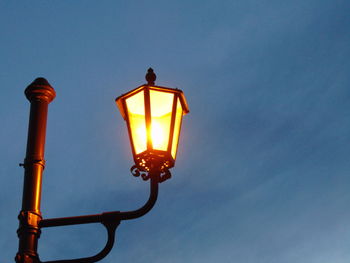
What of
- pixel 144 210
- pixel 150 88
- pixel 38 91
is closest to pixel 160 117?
pixel 150 88

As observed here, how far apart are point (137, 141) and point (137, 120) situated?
20cm

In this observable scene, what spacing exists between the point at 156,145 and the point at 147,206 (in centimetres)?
56

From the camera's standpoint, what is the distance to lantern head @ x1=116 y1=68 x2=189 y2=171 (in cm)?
601

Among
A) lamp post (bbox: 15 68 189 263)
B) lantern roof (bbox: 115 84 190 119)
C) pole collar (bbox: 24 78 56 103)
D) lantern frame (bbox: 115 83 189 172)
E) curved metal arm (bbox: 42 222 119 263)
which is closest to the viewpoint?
curved metal arm (bbox: 42 222 119 263)

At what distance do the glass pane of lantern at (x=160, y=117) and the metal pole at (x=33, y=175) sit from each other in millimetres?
1025

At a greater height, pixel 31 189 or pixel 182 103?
pixel 182 103

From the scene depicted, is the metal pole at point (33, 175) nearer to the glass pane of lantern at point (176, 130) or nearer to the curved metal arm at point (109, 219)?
the curved metal arm at point (109, 219)

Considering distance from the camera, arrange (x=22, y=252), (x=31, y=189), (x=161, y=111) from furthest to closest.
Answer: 1. (x=161, y=111)
2. (x=31, y=189)
3. (x=22, y=252)

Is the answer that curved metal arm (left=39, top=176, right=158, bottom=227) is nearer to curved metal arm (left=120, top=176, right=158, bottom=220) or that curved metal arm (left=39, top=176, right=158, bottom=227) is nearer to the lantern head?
curved metal arm (left=120, top=176, right=158, bottom=220)

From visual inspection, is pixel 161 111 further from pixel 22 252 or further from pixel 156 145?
pixel 22 252

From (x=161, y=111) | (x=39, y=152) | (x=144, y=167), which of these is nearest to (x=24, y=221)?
(x=39, y=152)

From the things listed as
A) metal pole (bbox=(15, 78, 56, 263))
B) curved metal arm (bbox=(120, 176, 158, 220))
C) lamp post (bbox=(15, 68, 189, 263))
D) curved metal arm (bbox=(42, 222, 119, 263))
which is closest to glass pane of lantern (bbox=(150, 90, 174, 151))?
lamp post (bbox=(15, 68, 189, 263))

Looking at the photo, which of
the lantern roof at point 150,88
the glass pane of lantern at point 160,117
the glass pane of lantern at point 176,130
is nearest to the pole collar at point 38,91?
the lantern roof at point 150,88

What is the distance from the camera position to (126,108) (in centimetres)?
622
